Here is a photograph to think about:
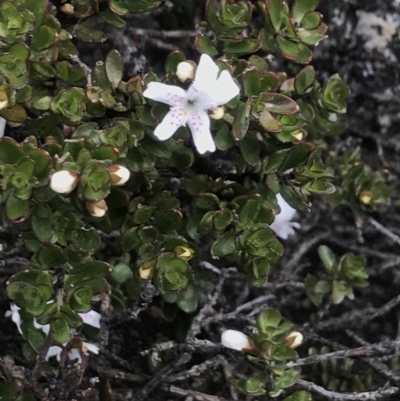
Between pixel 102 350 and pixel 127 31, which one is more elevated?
pixel 127 31

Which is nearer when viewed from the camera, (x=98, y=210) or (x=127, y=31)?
(x=98, y=210)

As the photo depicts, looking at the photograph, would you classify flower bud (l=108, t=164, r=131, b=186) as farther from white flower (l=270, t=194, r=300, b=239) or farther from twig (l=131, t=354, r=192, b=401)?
white flower (l=270, t=194, r=300, b=239)

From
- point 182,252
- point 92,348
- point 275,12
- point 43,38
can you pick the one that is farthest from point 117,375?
point 275,12

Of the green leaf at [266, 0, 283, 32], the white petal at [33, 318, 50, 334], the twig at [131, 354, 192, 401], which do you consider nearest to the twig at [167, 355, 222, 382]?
the twig at [131, 354, 192, 401]

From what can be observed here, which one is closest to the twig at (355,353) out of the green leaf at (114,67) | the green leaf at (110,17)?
the green leaf at (114,67)

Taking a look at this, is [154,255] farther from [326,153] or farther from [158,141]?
[326,153]

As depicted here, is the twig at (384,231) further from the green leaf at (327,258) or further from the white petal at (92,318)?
the white petal at (92,318)

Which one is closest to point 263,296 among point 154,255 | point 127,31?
point 154,255
